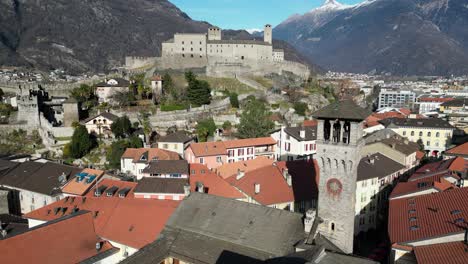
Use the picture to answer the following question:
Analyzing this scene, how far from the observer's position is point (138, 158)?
55.8 m

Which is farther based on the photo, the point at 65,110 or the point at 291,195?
the point at 65,110

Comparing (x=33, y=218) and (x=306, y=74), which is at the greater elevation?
(x=306, y=74)

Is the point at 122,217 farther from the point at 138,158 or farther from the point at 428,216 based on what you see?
the point at 428,216

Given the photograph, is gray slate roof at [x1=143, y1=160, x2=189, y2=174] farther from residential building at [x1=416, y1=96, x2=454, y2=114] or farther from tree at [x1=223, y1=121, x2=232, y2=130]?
residential building at [x1=416, y1=96, x2=454, y2=114]

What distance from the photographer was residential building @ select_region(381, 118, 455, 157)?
77.3 m

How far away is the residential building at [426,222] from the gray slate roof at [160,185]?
22.8 meters

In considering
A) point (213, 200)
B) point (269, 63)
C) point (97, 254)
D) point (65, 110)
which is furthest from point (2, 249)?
point (269, 63)

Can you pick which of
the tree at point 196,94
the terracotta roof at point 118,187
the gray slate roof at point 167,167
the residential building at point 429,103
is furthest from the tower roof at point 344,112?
the residential building at point 429,103

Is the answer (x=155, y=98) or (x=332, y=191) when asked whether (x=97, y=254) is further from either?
(x=155, y=98)

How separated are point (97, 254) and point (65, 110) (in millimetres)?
50783

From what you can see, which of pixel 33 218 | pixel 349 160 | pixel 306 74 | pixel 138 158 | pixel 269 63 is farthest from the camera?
pixel 306 74

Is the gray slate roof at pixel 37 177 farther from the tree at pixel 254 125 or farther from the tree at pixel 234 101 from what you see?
the tree at pixel 234 101

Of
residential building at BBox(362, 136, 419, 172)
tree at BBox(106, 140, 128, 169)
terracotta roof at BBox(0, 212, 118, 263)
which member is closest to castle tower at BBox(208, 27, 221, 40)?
tree at BBox(106, 140, 128, 169)

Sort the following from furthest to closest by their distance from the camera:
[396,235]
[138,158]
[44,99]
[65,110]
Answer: [44,99] → [65,110] → [138,158] → [396,235]
